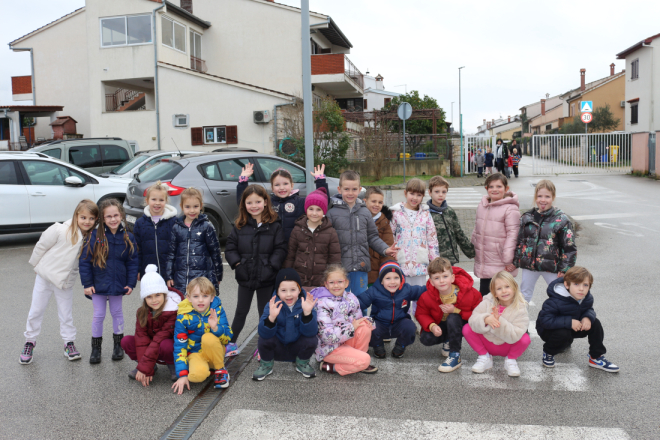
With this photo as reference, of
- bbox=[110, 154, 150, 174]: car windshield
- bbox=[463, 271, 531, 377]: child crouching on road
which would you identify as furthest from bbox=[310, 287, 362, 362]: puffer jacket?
bbox=[110, 154, 150, 174]: car windshield

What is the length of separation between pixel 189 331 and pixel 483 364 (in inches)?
93.5

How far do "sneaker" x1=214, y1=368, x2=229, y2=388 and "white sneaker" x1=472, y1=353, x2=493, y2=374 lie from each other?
1975 millimetres

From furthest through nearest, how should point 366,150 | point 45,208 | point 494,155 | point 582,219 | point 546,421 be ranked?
1. point 494,155
2. point 366,150
3. point 582,219
4. point 45,208
5. point 546,421

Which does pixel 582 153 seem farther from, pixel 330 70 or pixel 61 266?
pixel 61 266

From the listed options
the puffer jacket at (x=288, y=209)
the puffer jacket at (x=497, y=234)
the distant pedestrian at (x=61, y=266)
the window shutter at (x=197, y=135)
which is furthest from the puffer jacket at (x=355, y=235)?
the window shutter at (x=197, y=135)

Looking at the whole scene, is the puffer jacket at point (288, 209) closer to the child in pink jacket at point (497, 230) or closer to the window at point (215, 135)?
the child in pink jacket at point (497, 230)

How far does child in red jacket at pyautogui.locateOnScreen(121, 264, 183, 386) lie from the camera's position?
14.0 ft

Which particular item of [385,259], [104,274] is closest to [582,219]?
[385,259]

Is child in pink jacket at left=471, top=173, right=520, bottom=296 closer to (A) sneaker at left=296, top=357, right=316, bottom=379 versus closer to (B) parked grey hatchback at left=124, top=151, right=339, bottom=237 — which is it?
(A) sneaker at left=296, top=357, right=316, bottom=379

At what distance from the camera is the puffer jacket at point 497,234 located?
5383mm

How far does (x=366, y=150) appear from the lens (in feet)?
76.0

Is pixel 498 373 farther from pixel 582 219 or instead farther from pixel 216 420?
pixel 582 219

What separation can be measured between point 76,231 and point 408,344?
312cm

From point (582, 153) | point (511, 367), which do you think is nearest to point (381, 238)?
point (511, 367)
